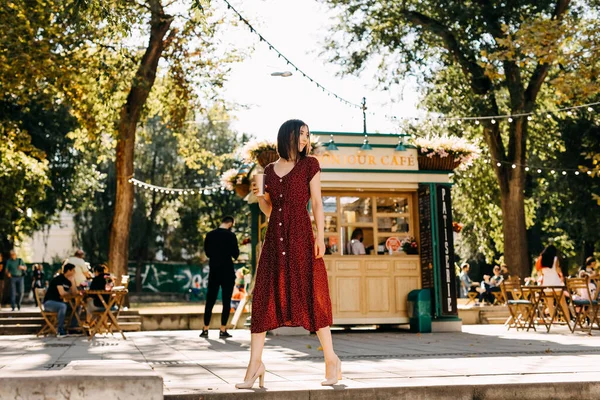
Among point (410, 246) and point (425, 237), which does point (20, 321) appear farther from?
point (425, 237)

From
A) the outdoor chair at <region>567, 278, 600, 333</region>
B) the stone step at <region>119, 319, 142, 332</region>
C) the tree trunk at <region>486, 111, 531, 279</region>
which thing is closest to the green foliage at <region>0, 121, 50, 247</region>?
the stone step at <region>119, 319, 142, 332</region>

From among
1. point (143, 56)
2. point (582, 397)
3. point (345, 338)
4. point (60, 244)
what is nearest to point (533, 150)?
point (143, 56)

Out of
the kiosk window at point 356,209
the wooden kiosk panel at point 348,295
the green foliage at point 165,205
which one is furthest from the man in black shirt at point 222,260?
the green foliage at point 165,205

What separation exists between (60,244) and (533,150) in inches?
2160

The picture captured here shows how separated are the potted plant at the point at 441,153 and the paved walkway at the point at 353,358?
309cm

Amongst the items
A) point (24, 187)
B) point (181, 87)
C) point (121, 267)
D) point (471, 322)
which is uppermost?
point (181, 87)

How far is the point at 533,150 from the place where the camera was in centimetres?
2822

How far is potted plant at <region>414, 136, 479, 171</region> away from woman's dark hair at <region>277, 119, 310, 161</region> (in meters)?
8.56

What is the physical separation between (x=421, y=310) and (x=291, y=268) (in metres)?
8.44

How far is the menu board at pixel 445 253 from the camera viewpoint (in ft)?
46.1

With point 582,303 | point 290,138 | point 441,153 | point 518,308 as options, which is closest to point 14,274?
point 441,153

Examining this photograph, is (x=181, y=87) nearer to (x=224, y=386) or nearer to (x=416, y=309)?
(x=416, y=309)

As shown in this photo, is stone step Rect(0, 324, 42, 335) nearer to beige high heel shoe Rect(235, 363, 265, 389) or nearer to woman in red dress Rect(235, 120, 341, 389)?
woman in red dress Rect(235, 120, 341, 389)

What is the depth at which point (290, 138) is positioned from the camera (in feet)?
19.5
